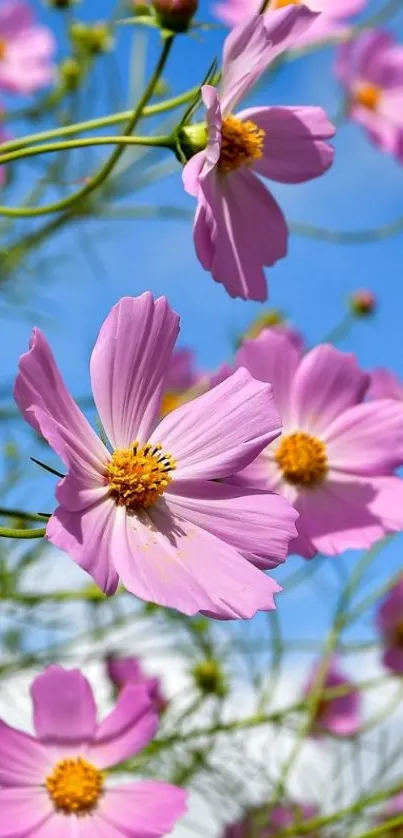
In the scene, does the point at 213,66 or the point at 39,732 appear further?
the point at 39,732

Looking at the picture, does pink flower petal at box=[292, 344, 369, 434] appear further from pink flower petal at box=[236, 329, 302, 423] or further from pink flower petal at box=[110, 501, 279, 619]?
pink flower petal at box=[110, 501, 279, 619]

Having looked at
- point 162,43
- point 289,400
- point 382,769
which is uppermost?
point 162,43

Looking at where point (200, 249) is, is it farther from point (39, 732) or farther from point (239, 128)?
point (39, 732)

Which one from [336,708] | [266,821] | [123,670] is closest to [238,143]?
[266,821]

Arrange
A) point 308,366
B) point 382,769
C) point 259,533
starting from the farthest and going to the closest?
point 382,769 → point 308,366 → point 259,533

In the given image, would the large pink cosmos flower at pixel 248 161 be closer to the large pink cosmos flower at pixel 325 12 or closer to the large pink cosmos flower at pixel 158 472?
the large pink cosmos flower at pixel 158 472

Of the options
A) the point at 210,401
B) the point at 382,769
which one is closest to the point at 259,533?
the point at 210,401

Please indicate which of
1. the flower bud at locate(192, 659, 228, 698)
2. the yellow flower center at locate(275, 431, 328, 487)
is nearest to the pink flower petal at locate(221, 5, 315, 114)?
the yellow flower center at locate(275, 431, 328, 487)
